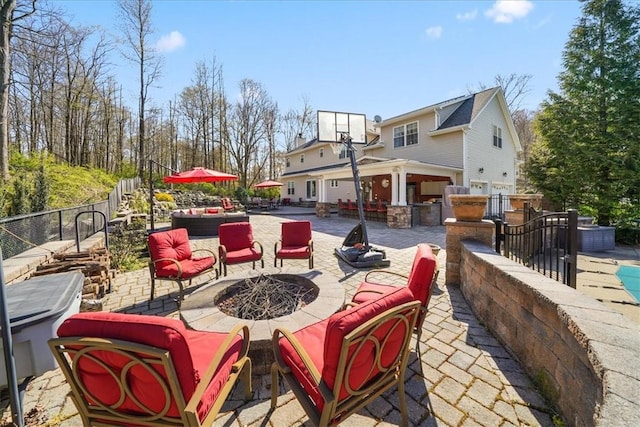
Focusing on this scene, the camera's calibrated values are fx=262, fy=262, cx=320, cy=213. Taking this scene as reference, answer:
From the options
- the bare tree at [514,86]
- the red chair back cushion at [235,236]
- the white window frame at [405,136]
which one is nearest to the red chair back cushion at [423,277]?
the red chair back cushion at [235,236]

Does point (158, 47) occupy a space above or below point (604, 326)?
above

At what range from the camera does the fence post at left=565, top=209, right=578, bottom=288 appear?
2930 millimetres

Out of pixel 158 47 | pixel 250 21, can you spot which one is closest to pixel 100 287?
pixel 250 21

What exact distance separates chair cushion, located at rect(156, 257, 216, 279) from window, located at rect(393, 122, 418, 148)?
47.7 ft

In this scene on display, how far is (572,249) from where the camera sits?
3.01m

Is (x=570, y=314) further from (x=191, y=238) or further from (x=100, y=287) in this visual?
(x=191, y=238)

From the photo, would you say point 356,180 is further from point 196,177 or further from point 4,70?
point 4,70

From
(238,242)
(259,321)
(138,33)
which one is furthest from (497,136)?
(138,33)

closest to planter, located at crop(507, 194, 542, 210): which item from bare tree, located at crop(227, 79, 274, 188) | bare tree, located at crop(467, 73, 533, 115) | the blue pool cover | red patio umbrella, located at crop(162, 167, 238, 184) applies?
the blue pool cover

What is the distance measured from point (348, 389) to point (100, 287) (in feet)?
14.1

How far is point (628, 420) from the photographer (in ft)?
3.37

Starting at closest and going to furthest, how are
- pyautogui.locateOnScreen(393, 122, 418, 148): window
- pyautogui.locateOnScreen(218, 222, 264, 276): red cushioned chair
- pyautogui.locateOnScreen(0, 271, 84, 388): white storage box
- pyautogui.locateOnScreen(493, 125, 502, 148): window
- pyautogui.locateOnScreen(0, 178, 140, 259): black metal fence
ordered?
1. pyautogui.locateOnScreen(0, 271, 84, 388): white storage box
2. pyautogui.locateOnScreen(0, 178, 140, 259): black metal fence
3. pyautogui.locateOnScreen(218, 222, 264, 276): red cushioned chair
4. pyautogui.locateOnScreen(393, 122, 418, 148): window
5. pyautogui.locateOnScreen(493, 125, 502, 148): window

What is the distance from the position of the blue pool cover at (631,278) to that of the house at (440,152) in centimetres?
703

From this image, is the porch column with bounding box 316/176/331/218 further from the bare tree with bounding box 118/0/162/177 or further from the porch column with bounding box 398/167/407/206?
the bare tree with bounding box 118/0/162/177
